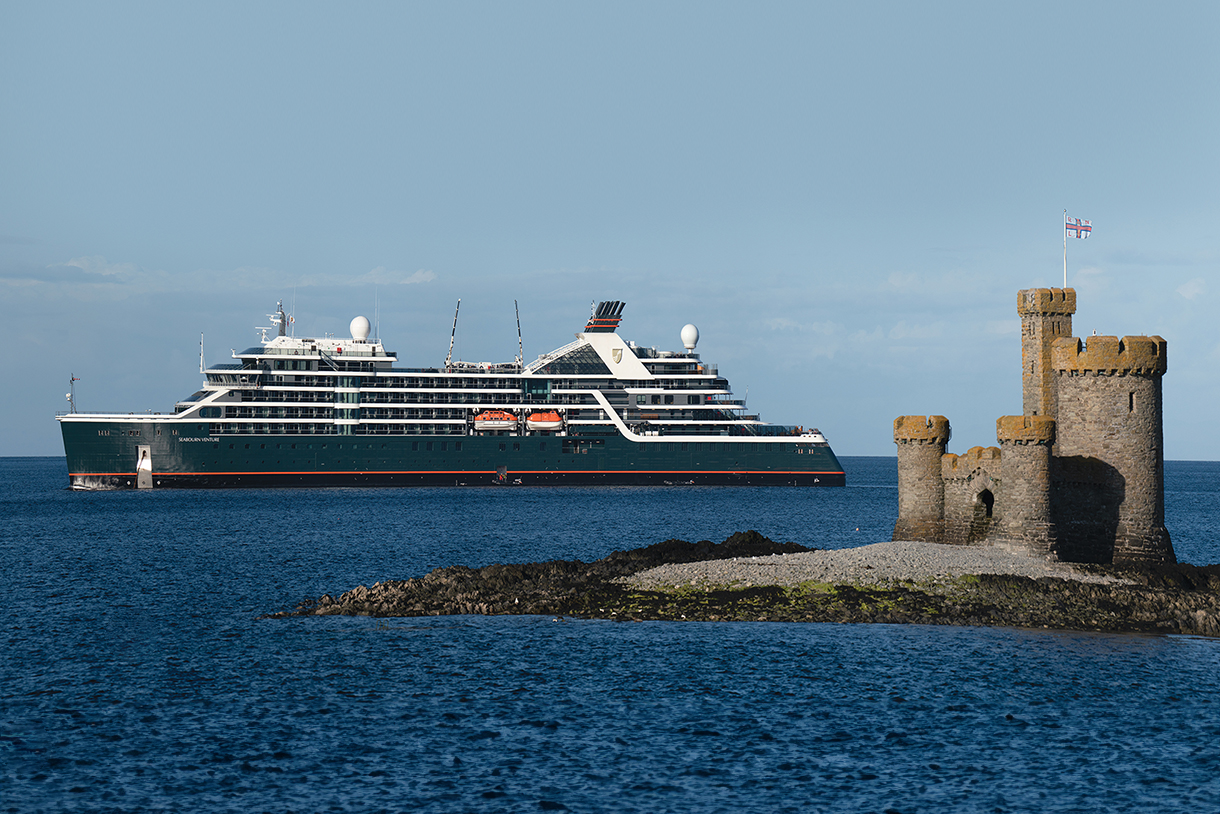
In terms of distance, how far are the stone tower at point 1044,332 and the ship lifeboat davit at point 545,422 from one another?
200 ft

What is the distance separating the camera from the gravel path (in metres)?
30.2

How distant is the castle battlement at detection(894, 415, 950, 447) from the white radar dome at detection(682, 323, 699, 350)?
63396 millimetres

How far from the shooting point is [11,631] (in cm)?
2833

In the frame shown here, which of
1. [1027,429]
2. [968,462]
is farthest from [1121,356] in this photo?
[968,462]

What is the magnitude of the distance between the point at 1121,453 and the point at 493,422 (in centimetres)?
6579

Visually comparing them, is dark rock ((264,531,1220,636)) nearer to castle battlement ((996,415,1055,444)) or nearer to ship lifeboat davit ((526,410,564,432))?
castle battlement ((996,415,1055,444))

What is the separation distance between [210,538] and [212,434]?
3824 cm

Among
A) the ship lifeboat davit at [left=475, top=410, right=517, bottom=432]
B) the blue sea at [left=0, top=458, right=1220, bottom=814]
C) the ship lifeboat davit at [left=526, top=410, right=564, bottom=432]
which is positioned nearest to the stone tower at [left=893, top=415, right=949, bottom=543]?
the blue sea at [left=0, top=458, right=1220, bottom=814]

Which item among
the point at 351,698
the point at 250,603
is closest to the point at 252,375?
the point at 250,603

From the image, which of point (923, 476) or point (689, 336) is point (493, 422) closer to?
point (689, 336)

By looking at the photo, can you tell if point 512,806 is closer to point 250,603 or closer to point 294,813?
point 294,813

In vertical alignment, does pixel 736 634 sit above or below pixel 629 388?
below

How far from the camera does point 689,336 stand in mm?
99438

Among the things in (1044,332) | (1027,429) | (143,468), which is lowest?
(143,468)
